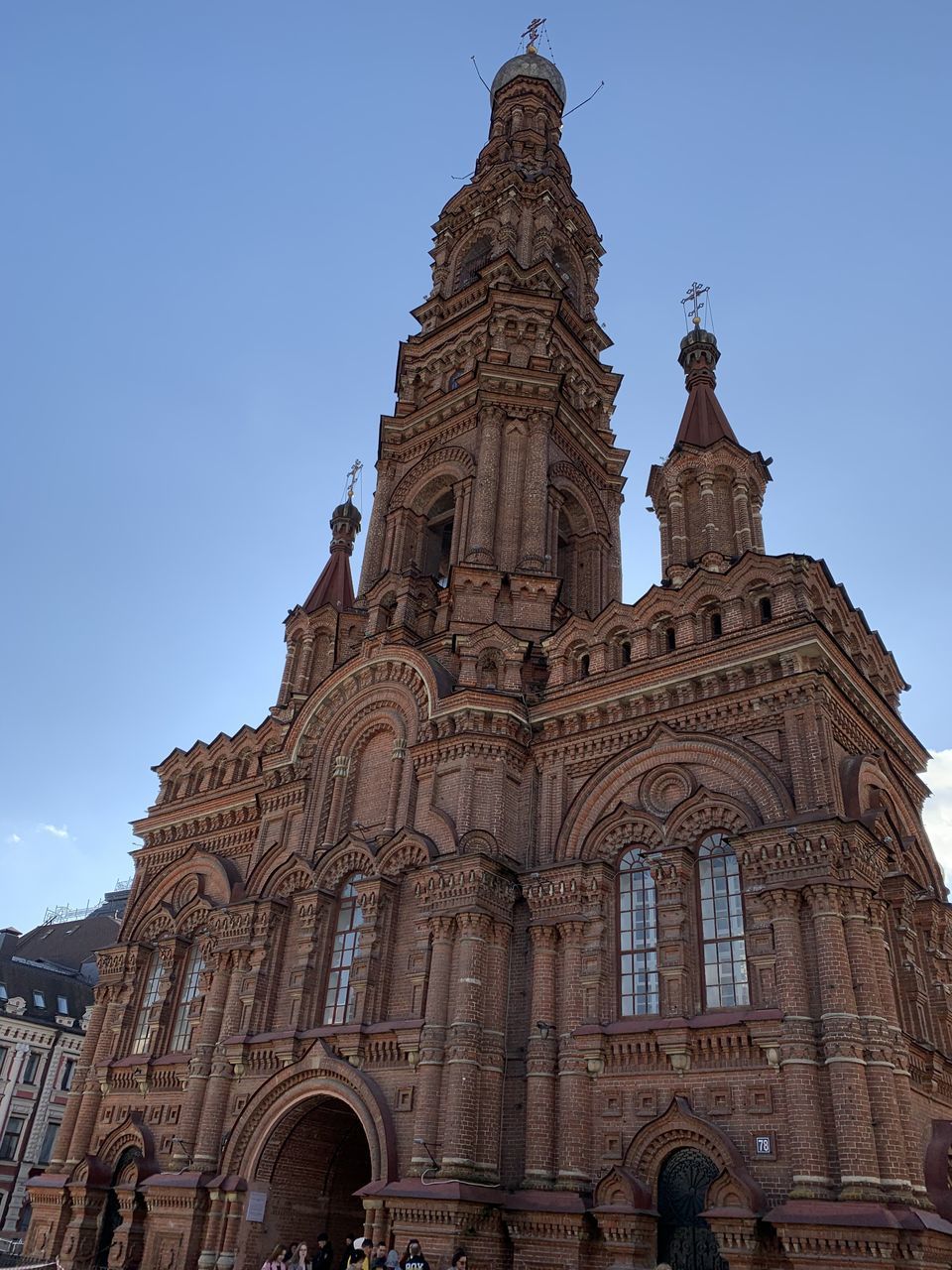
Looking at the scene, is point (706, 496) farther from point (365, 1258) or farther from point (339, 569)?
point (365, 1258)

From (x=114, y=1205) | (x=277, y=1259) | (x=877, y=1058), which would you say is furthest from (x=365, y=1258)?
(x=114, y=1205)

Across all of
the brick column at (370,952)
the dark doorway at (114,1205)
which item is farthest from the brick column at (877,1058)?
the dark doorway at (114,1205)

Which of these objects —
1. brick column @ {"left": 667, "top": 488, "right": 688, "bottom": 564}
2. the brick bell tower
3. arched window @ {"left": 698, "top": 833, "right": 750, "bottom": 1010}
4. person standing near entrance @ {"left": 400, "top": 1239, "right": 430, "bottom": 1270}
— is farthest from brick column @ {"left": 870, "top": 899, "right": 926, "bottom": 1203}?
the brick bell tower

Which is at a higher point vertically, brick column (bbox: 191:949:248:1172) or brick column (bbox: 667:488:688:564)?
brick column (bbox: 667:488:688:564)

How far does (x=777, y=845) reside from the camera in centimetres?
1591

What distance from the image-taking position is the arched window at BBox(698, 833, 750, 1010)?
52.2 feet

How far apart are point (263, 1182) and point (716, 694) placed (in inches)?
496

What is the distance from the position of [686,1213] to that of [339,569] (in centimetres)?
2105

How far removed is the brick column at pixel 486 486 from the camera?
1001 inches

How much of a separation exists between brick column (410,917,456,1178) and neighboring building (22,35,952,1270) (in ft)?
0.20

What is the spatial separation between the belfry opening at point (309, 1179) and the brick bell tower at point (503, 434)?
10.8m

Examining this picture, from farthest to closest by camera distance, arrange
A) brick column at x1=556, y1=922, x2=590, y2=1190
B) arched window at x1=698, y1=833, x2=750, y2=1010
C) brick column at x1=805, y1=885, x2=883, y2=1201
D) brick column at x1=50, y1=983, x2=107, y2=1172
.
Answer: brick column at x1=50, y1=983, x2=107, y2=1172 < arched window at x1=698, y1=833, x2=750, y2=1010 < brick column at x1=556, y1=922, x2=590, y2=1190 < brick column at x1=805, y1=885, x2=883, y2=1201

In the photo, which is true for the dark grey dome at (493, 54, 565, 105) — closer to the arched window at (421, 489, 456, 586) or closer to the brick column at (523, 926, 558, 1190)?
the arched window at (421, 489, 456, 586)

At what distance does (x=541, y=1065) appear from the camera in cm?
1678
